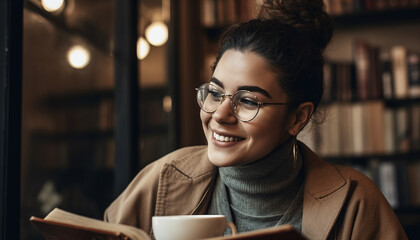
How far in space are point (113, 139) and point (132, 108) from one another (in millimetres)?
156

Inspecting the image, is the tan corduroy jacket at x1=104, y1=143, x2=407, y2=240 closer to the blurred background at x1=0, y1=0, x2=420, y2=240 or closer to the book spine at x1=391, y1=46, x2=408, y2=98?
the blurred background at x1=0, y1=0, x2=420, y2=240

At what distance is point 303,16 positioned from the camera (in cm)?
139

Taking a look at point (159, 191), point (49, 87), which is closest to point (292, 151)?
point (159, 191)

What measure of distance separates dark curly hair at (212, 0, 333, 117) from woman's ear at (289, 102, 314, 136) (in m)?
0.02

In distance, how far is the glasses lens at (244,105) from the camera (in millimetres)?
1192

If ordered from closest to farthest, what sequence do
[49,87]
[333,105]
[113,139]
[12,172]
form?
[12,172]
[49,87]
[113,139]
[333,105]

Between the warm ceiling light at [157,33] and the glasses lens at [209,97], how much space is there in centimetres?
125

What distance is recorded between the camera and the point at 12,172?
117 centimetres

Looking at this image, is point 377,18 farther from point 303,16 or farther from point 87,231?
point 87,231

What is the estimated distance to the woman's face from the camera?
3.91 ft

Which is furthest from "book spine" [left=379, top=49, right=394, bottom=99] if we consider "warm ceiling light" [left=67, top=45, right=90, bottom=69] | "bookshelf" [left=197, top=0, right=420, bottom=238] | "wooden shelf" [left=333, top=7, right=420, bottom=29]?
"warm ceiling light" [left=67, top=45, right=90, bottom=69]

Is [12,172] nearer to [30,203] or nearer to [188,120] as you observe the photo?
[30,203]

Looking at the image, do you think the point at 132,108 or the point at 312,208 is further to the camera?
the point at 132,108

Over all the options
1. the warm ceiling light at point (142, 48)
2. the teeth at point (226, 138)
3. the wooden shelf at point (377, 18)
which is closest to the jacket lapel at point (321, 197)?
the teeth at point (226, 138)
